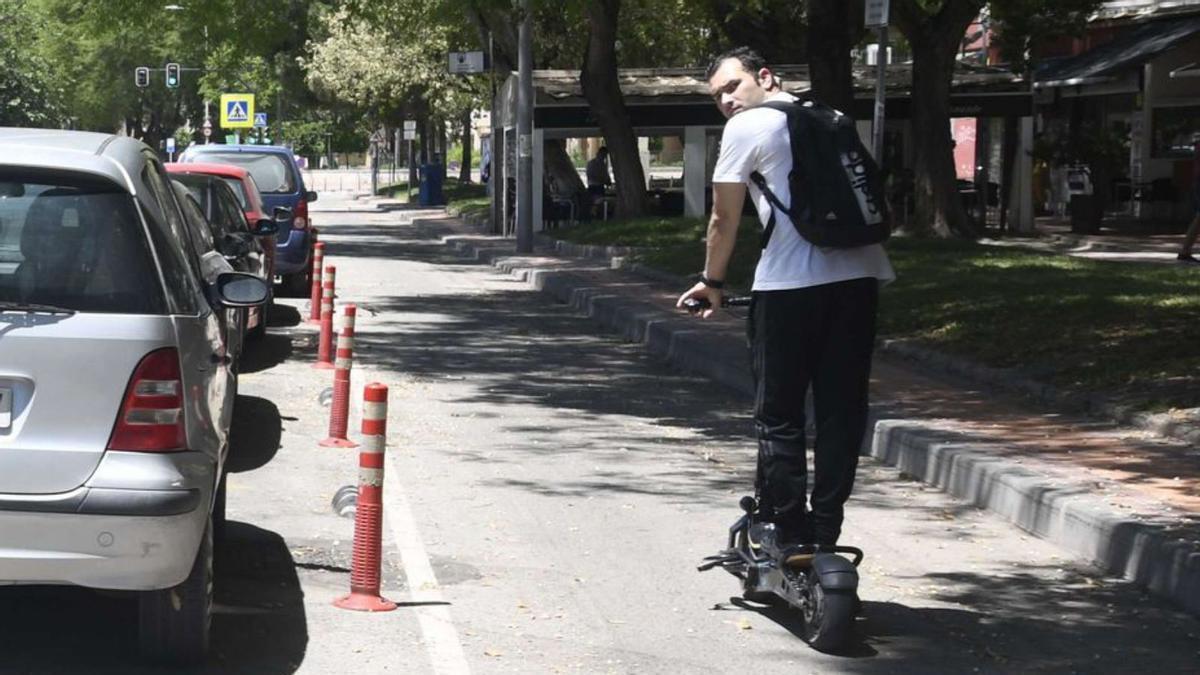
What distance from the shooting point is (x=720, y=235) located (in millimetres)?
6730

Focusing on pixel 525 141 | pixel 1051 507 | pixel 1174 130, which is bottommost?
pixel 1051 507

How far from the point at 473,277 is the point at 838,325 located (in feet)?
69.3

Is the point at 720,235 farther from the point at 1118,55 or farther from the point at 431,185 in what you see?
the point at 431,185

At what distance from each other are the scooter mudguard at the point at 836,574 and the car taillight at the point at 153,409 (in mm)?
2165

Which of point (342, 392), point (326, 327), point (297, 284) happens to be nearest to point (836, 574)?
point (342, 392)

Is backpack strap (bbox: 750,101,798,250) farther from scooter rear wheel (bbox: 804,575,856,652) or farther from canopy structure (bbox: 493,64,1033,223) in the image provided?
canopy structure (bbox: 493,64,1033,223)

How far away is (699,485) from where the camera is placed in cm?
1004

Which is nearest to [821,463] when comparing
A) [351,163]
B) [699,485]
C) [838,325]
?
[838,325]

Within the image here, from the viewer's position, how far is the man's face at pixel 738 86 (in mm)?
6742

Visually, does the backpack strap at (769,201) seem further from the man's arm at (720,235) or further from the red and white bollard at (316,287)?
the red and white bollard at (316,287)

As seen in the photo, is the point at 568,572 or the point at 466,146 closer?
the point at 568,572

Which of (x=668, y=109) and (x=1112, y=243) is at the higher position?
(x=668, y=109)

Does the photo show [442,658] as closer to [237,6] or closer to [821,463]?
[821,463]

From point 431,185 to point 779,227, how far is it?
52153 mm
